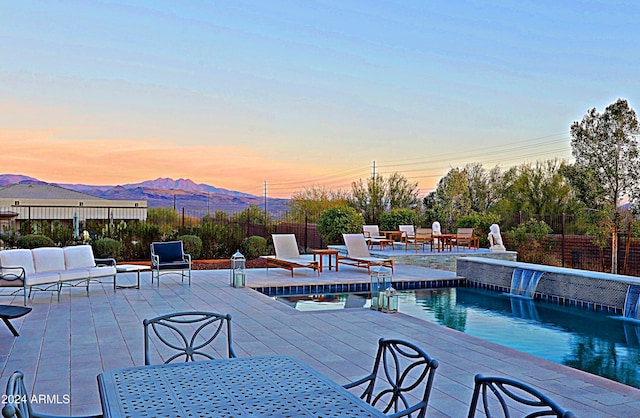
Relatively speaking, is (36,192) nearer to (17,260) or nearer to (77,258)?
(77,258)

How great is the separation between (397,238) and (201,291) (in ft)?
34.3

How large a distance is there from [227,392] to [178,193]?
18847 mm

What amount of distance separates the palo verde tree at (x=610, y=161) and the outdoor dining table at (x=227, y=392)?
14294mm

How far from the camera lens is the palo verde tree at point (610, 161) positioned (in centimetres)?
1510

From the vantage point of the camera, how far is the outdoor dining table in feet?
6.86

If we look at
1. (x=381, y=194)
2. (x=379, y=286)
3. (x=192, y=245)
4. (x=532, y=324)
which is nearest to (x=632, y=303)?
(x=532, y=324)

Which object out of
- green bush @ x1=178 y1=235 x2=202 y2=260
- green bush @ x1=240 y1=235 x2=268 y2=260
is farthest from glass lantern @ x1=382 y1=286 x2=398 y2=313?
green bush @ x1=240 y1=235 x2=268 y2=260

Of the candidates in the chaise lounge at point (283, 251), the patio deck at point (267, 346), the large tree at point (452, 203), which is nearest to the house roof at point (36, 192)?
the large tree at point (452, 203)

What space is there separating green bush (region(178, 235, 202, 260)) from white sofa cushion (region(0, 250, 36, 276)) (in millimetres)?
6388

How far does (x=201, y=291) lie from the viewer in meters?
9.60

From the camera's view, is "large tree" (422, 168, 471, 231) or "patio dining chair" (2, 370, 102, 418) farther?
"large tree" (422, 168, 471, 231)

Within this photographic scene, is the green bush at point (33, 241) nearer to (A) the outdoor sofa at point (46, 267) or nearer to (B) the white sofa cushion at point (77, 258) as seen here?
(A) the outdoor sofa at point (46, 267)

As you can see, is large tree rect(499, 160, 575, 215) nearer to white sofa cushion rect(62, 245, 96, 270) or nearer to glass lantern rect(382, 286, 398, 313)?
glass lantern rect(382, 286, 398, 313)

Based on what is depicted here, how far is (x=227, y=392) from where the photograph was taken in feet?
7.60
